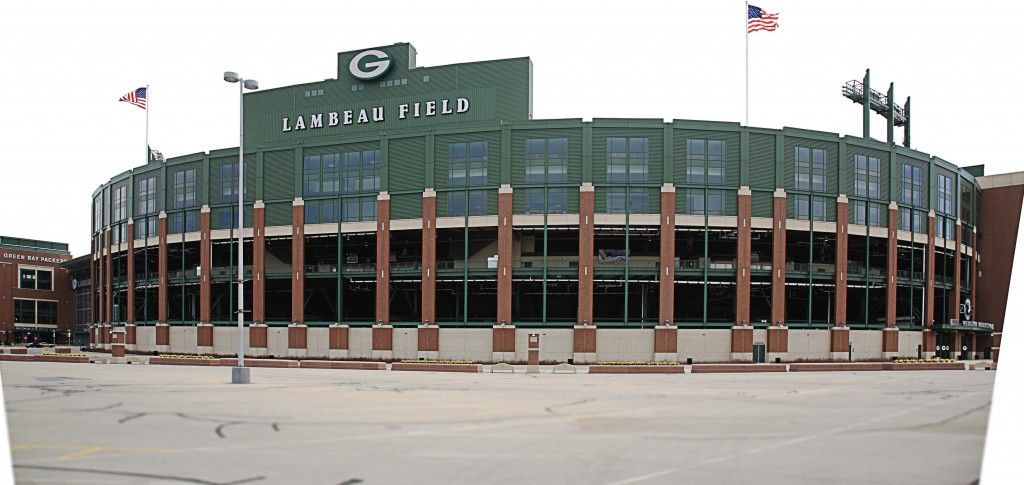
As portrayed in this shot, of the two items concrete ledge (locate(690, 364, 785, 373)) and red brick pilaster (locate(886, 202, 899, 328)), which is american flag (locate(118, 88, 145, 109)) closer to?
concrete ledge (locate(690, 364, 785, 373))

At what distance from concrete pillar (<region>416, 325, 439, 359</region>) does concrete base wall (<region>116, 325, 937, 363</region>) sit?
110 mm

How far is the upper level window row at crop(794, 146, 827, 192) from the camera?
65.1m

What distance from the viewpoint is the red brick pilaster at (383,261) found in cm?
6494

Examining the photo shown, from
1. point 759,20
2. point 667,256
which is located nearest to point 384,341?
point 667,256

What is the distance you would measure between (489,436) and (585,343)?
44275 mm

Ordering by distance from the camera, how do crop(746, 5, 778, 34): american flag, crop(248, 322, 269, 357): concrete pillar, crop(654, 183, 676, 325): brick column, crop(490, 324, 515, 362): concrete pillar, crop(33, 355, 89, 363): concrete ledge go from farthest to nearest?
crop(248, 322, 269, 357): concrete pillar < crop(746, 5, 778, 34): american flag < crop(490, 324, 515, 362): concrete pillar < crop(654, 183, 676, 325): brick column < crop(33, 355, 89, 363): concrete ledge

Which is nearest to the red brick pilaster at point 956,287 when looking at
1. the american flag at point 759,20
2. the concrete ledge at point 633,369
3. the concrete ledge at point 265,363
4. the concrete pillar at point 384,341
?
the american flag at point 759,20

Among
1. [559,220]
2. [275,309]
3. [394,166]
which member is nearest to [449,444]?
[559,220]

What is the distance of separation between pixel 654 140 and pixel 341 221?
1028 inches

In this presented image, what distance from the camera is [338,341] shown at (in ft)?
219

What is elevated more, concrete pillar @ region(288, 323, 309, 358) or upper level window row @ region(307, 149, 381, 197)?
upper level window row @ region(307, 149, 381, 197)

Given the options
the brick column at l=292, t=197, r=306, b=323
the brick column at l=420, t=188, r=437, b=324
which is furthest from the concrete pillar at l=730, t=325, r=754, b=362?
the brick column at l=292, t=197, r=306, b=323

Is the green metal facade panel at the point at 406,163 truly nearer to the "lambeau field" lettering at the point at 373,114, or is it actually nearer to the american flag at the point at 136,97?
the "lambeau field" lettering at the point at 373,114

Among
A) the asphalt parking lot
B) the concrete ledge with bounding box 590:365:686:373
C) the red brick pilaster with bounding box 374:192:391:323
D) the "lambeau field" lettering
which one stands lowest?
the concrete ledge with bounding box 590:365:686:373
